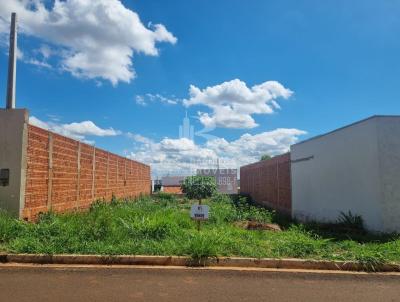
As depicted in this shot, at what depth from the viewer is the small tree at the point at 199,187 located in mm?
31719

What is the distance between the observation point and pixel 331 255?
7570 mm

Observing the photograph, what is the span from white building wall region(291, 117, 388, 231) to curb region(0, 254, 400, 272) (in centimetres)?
408

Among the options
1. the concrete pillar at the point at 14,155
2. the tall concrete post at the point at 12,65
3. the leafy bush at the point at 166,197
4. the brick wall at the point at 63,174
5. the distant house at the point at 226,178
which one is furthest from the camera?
the distant house at the point at 226,178

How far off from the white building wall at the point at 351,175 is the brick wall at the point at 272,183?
2.05 meters

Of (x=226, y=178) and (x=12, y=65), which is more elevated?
(x=12, y=65)

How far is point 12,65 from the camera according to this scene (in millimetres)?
11680

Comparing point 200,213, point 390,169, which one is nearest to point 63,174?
point 200,213

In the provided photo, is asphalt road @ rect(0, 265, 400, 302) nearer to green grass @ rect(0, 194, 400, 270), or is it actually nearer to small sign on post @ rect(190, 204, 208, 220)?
green grass @ rect(0, 194, 400, 270)

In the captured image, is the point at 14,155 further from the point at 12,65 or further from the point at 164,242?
the point at 164,242

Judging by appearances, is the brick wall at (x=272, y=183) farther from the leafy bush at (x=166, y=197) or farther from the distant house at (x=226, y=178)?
the distant house at (x=226, y=178)

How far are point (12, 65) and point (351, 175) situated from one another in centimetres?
1067

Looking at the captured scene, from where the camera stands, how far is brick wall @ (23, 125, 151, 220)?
10.5 m

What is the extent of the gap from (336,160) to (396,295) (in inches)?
321

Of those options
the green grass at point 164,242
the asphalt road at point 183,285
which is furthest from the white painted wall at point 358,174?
the asphalt road at point 183,285
